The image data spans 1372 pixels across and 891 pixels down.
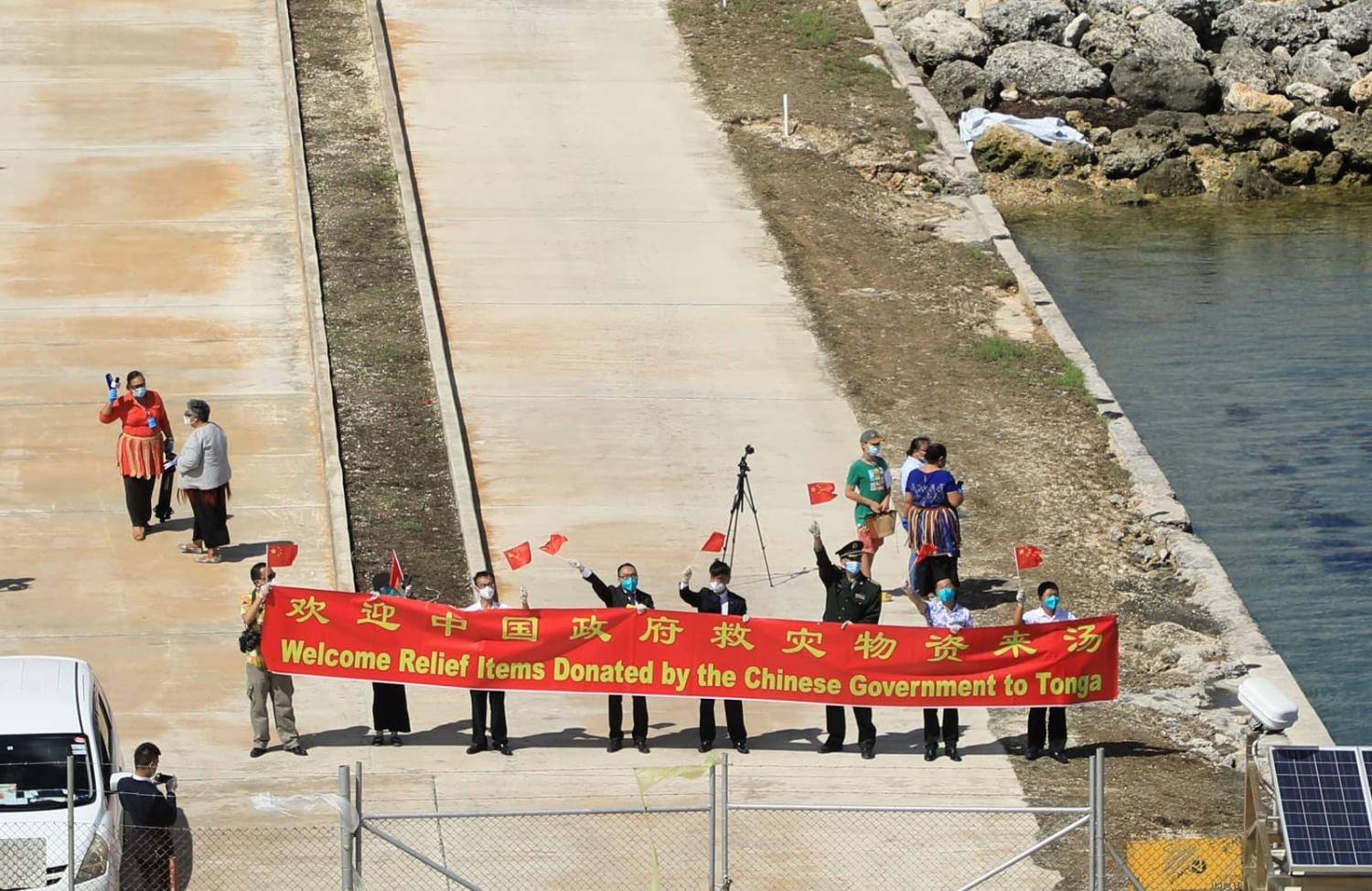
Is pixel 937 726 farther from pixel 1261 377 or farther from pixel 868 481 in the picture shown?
pixel 1261 377

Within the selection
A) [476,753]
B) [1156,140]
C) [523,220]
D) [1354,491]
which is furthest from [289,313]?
[1156,140]

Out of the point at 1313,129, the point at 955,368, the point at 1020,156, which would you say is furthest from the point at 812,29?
the point at 955,368

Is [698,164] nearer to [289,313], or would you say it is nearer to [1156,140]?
[289,313]

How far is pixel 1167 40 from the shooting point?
43875 millimetres

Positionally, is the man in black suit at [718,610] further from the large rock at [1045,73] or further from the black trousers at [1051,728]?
the large rock at [1045,73]

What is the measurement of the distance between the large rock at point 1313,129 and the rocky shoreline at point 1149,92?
0.9 inches

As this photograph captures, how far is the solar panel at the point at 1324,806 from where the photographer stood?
15.7 meters

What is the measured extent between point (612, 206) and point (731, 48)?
695 cm

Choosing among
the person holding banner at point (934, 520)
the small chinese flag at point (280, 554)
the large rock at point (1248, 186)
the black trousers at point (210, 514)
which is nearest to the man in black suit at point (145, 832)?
the small chinese flag at point (280, 554)

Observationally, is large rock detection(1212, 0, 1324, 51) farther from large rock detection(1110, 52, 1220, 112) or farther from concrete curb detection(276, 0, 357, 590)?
concrete curb detection(276, 0, 357, 590)

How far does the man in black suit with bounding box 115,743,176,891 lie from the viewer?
16.3m

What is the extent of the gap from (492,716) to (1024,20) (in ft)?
90.2

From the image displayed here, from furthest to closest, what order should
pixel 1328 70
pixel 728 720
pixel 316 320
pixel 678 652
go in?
pixel 1328 70 → pixel 316 320 → pixel 728 720 → pixel 678 652

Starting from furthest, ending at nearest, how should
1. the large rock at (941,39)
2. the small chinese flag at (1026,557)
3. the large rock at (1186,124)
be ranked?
the large rock at (941,39) < the large rock at (1186,124) < the small chinese flag at (1026,557)
